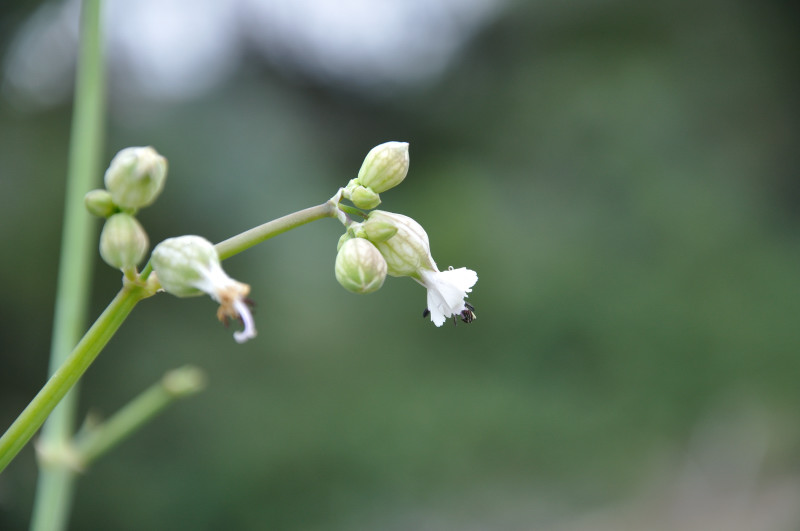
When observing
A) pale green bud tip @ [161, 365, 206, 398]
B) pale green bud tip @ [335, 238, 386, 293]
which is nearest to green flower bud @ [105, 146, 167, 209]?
pale green bud tip @ [335, 238, 386, 293]

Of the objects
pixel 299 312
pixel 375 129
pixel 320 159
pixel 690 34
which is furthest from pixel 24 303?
pixel 690 34

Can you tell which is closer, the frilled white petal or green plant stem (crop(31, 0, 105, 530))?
the frilled white petal

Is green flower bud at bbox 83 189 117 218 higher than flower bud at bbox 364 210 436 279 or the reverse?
the reverse

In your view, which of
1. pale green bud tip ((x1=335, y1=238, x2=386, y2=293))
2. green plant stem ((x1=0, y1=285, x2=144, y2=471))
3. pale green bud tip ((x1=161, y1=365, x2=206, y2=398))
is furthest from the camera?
pale green bud tip ((x1=161, y1=365, x2=206, y2=398))

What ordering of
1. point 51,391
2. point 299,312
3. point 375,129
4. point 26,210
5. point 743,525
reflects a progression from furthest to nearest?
point 375,129
point 743,525
point 299,312
point 26,210
point 51,391

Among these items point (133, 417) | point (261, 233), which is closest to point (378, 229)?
point (261, 233)

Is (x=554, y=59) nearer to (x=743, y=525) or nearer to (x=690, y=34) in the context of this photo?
(x=690, y=34)

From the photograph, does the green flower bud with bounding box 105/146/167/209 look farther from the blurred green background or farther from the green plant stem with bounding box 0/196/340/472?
the blurred green background
